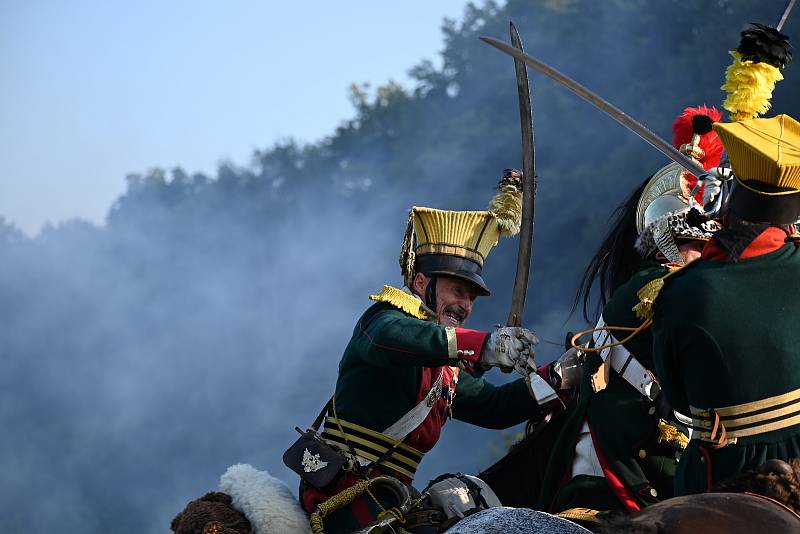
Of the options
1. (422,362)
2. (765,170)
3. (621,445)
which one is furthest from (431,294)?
(765,170)

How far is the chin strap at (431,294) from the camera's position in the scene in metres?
5.95

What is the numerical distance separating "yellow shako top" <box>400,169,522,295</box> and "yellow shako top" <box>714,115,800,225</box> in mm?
1926

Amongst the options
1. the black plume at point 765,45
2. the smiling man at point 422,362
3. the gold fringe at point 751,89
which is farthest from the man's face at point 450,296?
the black plume at point 765,45

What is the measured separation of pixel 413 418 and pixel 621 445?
0.95 metres

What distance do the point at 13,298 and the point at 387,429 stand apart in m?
27.2

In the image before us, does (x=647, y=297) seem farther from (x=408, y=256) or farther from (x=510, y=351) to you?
(x=408, y=256)

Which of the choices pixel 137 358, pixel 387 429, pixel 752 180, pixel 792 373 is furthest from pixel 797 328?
pixel 137 358

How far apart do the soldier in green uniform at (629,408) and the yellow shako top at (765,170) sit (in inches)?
35.7

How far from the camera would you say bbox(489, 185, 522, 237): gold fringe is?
6.05 metres

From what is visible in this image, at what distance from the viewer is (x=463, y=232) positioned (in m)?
6.00

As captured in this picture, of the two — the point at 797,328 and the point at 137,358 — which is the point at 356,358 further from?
the point at 137,358

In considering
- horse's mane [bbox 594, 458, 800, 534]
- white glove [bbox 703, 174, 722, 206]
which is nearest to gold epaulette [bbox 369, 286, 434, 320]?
white glove [bbox 703, 174, 722, 206]

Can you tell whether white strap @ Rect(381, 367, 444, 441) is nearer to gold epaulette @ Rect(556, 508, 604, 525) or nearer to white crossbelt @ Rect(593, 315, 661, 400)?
white crossbelt @ Rect(593, 315, 661, 400)

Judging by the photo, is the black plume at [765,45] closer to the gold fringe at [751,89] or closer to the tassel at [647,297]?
the gold fringe at [751,89]
